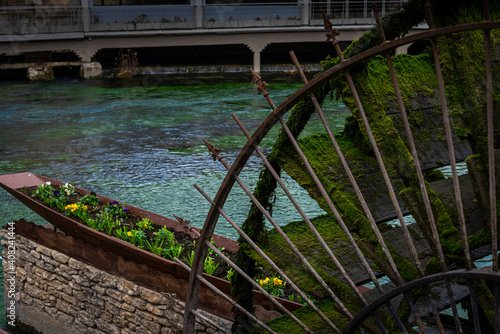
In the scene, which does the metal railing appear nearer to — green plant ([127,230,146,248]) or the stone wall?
the stone wall

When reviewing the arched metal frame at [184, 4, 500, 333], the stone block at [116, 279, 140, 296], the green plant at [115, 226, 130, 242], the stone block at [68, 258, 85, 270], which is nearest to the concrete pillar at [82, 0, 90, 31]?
the stone block at [68, 258, 85, 270]

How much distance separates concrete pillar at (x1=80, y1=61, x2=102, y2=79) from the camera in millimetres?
25062

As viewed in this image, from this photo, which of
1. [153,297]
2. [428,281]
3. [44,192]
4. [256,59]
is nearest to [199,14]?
[256,59]

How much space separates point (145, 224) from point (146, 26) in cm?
1865

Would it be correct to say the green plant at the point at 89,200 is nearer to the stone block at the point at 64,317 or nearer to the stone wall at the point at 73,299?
the stone wall at the point at 73,299

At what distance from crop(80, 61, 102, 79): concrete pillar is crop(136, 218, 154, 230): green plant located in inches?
745

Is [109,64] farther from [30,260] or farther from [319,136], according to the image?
[319,136]

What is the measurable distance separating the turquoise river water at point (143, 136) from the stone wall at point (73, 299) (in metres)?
0.58

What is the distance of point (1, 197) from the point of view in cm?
1179

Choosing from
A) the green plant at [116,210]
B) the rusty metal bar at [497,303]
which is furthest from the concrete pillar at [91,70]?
the rusty metal bar at [497,303]

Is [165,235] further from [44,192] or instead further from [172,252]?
[44,192]

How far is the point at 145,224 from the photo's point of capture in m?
7.18

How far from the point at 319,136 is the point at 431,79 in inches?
32.2

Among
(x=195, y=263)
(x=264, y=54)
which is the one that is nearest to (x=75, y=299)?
(x=195, y=263)
